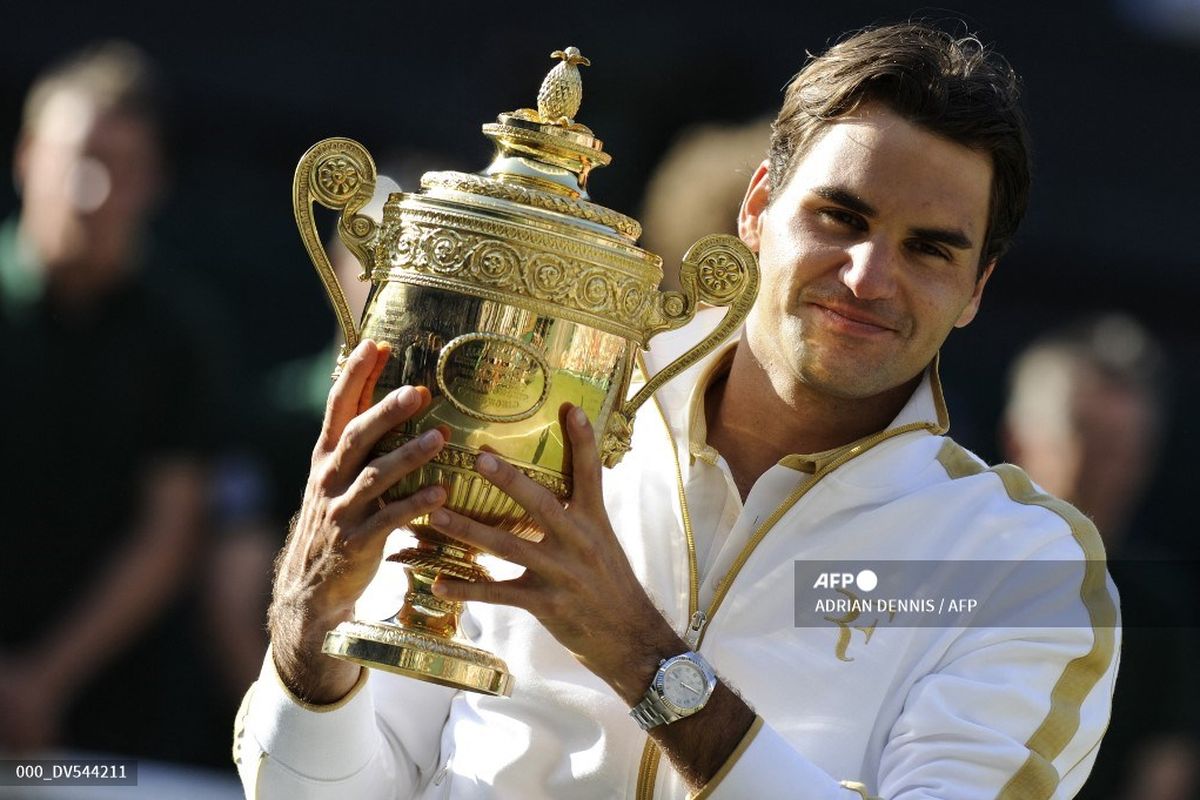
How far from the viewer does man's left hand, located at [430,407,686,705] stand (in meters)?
2.76

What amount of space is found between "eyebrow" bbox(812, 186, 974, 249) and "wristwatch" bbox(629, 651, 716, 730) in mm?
811

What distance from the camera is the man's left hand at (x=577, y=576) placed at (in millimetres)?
2756

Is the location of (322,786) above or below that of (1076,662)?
below

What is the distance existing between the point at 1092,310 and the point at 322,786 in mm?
3851

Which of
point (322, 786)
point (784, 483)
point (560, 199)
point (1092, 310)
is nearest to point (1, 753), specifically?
point (322, 786)

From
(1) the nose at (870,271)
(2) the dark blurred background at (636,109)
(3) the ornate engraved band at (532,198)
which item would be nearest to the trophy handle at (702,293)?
(3) the ornate engraved band at (532,198)

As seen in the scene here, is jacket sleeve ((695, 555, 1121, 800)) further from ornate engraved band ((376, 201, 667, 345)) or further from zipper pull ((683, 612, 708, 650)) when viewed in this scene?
ornate engraved band ((376, 201, 667, 345))

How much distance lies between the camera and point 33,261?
4969 millimetres

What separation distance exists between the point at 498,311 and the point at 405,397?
0.17 m

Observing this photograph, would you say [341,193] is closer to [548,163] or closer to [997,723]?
[548,163]

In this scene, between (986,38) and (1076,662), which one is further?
(986,38)

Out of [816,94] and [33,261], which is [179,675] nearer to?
[33,261]

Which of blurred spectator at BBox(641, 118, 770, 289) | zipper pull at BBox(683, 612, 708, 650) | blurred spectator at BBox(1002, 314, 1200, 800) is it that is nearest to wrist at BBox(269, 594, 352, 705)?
zipper pull at BBox(683, 612, 708, 650)

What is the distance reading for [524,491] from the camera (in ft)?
8.99
